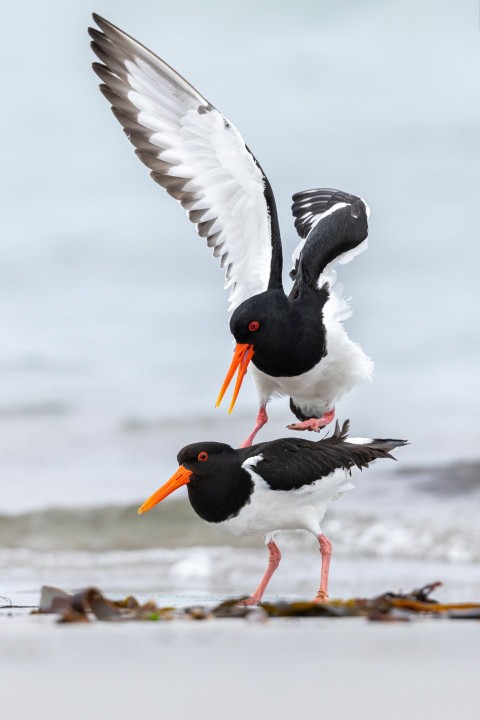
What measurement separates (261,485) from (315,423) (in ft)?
4.47

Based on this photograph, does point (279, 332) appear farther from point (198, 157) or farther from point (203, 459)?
point (198, 157)

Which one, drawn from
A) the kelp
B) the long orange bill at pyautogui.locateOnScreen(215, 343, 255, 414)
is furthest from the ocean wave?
the kelp

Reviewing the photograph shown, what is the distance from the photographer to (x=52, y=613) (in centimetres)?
476

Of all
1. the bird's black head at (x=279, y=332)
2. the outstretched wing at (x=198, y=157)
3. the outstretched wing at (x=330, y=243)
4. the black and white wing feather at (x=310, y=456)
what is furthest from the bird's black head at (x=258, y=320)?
the black and white wing feather at (x=310, y=456)

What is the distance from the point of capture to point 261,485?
236 inches

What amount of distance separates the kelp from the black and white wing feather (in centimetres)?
125

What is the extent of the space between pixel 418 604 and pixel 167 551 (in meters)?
9.65

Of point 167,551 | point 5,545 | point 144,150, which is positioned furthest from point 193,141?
point 5,545

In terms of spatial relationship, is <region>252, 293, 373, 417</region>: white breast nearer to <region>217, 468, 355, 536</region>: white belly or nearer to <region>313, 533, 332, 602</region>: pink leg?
<region>217, 468, 355, 536</region>: white belly

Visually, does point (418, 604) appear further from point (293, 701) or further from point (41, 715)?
point (41, 715)

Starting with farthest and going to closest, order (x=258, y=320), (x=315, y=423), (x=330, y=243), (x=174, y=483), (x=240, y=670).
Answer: (x=330, y=243) < (x=315, y=423) < (x=258, y=320) < (x=174, y=483) < (x=240, y=670)

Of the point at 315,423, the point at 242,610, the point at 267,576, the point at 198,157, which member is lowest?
the point at 242,610

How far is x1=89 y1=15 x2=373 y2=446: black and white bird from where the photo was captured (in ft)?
23.1

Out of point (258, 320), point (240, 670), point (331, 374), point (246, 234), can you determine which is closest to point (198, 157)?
point (246, 234)
